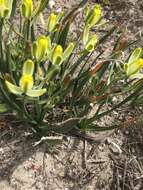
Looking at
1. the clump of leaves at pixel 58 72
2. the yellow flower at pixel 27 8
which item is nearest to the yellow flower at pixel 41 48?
the clump of leaves at pixel 58 72

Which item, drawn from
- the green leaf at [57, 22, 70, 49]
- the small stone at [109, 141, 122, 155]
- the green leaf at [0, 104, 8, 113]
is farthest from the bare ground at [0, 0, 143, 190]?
the green leaf at [57, 22, 70, 49]

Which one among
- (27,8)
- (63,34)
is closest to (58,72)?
(63,34)

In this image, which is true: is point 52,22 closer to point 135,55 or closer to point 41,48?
point 41,48

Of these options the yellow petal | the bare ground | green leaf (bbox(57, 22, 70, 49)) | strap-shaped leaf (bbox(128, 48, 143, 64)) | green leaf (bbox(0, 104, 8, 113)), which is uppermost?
green leaf (bbox(57, 22, 70, 49))

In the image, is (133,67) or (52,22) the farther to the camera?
(52,22)

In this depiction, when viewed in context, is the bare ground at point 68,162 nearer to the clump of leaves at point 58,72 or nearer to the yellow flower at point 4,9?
the clump of leaves at point 58,72

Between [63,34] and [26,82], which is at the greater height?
[63,34]

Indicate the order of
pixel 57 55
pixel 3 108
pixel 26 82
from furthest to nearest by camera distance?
pixel 3 108, pixel 57 55, pixel 26 82

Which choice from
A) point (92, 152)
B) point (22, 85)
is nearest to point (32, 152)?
point (92, 152)

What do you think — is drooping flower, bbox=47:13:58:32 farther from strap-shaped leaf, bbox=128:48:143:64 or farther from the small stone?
the small stone
